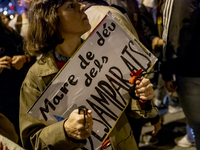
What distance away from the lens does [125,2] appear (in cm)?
169

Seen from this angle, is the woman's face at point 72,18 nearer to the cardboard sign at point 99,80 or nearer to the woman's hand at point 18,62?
the cardboard sign at point 99,80

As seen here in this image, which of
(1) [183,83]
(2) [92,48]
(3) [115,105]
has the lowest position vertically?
(1) [183,83]

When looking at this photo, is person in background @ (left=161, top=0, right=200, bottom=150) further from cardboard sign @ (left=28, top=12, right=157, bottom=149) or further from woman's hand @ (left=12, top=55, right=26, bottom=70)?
woman's hand @ (left=12, top=55, right=26, bottom=70)

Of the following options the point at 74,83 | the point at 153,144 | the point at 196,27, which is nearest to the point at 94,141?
the point at 74,83

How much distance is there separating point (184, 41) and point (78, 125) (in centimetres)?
105

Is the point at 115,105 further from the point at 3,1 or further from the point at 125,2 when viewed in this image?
the point at 3,1

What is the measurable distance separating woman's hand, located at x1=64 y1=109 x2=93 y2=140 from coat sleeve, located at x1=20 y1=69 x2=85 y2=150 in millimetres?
72

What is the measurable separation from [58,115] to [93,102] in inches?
7.2

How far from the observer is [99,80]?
107 cm

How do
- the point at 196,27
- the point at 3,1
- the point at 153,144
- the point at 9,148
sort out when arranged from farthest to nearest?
1. the point at 153,144
2. the point at 3,1
3. the point at 196,27
4. the point at 9,148

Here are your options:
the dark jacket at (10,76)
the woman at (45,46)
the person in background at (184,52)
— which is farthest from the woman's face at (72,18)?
the dark jacket at (10,76)

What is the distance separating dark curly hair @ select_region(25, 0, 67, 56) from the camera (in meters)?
1.05

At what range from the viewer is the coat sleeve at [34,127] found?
94 centimetres

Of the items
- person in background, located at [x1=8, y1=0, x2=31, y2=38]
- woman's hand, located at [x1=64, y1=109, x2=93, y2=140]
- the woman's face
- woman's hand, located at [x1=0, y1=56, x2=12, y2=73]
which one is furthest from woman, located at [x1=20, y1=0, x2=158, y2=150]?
person in background, located at [x1=8, y1=0, x2=31, y2=38]
